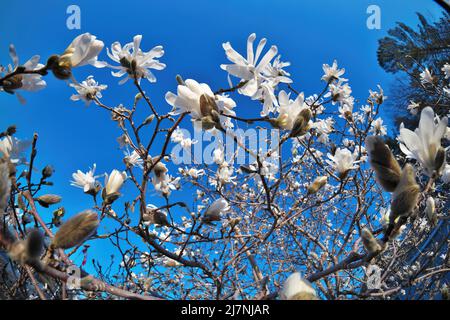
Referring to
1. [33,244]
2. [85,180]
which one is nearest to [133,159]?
[85,180]

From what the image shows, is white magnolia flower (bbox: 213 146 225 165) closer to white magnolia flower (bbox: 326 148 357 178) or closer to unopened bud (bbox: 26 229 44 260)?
white magnolia flower (bbox: 326 148 357 178)

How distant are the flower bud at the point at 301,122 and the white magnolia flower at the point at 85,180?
17.6 inches

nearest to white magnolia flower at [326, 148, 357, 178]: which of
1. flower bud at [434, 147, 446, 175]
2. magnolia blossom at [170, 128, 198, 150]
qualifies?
flower bud at [434, 147, 446, 175]

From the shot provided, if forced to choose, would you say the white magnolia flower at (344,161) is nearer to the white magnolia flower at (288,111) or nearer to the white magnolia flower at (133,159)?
the white magnolia flower at (288,111)

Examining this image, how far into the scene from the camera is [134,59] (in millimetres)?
653

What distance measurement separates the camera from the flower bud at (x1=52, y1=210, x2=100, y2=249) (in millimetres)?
368

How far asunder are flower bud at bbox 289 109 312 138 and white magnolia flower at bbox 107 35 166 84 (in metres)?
0.29

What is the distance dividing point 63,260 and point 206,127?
291 millimetres

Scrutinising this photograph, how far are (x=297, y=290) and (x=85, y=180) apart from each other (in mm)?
586

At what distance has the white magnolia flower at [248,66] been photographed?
23.5 inches

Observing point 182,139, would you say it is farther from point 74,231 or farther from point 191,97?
point 74,231

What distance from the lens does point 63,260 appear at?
1.58 ft
